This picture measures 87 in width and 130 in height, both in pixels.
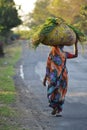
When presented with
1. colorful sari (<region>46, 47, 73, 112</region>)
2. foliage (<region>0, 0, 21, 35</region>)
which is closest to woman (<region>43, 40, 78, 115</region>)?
colorful sari (<region>46, 47, 73, 112</region>)

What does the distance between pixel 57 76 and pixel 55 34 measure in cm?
93

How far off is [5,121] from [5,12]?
134ft

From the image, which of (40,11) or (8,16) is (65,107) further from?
(40,11)

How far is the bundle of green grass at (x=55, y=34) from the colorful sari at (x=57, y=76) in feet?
0.89

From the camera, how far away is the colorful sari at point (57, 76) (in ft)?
36.6

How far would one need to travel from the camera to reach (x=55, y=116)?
1121cm

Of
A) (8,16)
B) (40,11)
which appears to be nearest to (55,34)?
(8,16)

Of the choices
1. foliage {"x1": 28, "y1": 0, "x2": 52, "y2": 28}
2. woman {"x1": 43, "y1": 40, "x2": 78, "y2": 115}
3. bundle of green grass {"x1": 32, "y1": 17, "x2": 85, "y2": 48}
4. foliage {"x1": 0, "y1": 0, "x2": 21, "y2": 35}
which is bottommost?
foliage {"x1": 28, "y1": 0, "x2": 52, "y2": 28}

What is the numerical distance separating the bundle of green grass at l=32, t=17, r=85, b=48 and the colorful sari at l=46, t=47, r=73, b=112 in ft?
0.89

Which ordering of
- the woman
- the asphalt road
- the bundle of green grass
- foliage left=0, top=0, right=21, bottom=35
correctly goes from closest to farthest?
the asphalt road < the bundle of green grass < the woman < foliage left=0, top=0, right=21, bottom=35

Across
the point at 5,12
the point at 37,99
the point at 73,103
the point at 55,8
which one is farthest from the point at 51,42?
the point at 55,8

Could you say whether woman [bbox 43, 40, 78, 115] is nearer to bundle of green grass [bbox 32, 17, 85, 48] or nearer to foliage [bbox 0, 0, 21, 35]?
bundle of green grass [bbox 32, 17, 85, 48]

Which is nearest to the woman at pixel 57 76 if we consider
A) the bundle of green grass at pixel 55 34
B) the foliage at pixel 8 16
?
the bundle of green grass at pixel 55 34

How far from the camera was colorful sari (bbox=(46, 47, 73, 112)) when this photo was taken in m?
11.2
